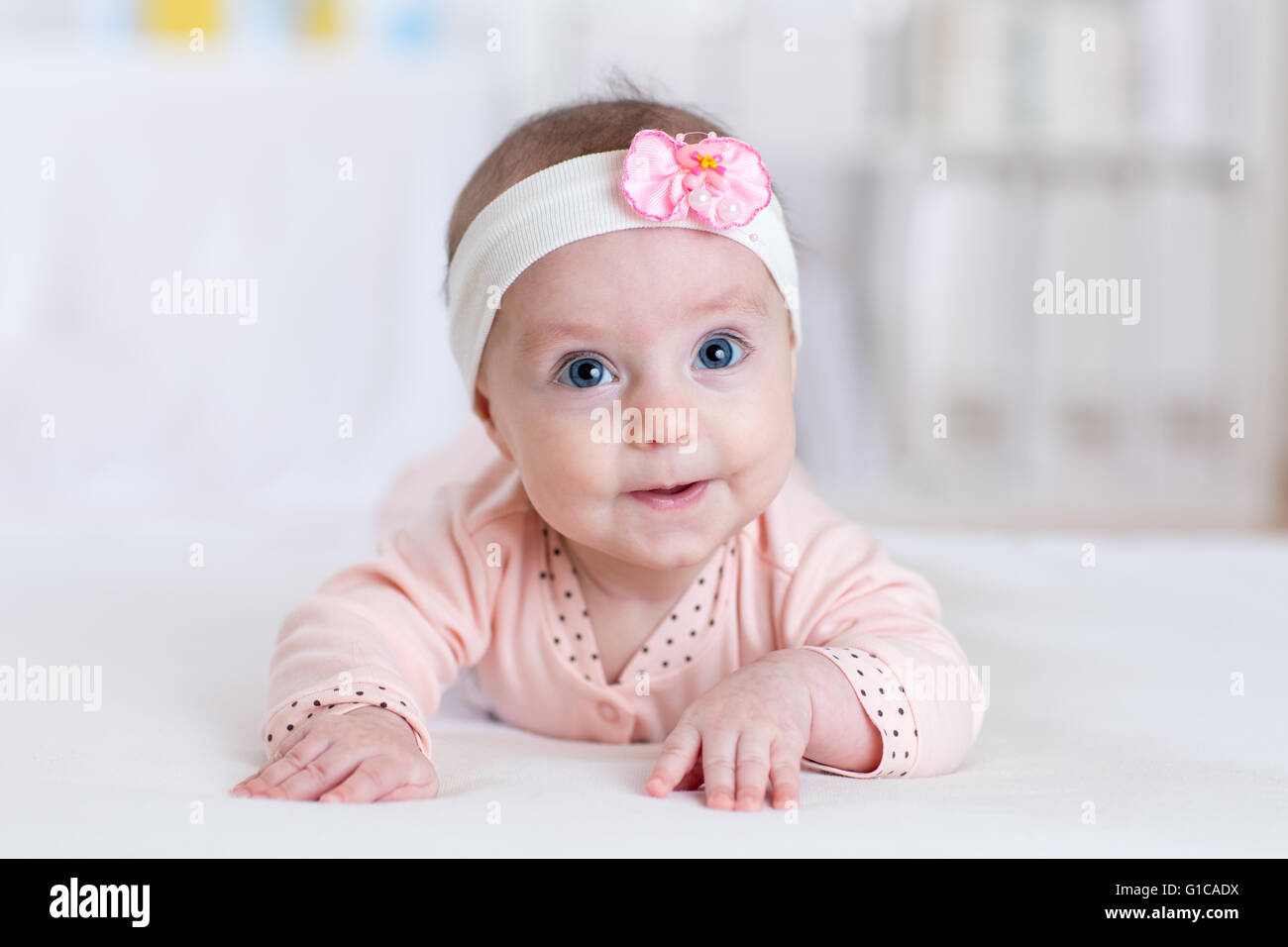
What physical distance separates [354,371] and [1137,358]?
206 centimetres

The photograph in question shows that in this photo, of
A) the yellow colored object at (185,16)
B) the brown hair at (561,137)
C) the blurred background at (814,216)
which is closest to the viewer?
the brown hair at (561,137)

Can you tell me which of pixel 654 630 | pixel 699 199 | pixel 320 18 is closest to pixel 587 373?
pixel 699 199

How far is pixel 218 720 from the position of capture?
1045 mm

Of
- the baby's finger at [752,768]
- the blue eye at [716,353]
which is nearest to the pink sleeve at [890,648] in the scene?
the baby's finger at [752,768]

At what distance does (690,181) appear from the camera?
3.11 feet

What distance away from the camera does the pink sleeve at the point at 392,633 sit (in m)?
0.93

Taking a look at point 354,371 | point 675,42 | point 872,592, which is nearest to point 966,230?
point 675,42

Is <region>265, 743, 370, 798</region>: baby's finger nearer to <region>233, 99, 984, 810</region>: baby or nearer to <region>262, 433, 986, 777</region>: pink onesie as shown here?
<region>233, 99, 984, 810</region>: baby

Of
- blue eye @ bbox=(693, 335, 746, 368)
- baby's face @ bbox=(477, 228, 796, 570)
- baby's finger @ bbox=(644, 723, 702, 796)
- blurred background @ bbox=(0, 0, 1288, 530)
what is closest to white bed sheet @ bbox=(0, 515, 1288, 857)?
baby's finger @ bbox=(644, 723, 702, 796)

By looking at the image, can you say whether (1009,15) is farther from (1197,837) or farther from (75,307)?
(1197,837)

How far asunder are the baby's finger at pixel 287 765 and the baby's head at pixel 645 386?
231 mm

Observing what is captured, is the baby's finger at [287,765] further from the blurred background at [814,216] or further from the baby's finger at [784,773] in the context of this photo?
the blurred background at [814,216]

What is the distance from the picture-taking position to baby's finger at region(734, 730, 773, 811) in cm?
82

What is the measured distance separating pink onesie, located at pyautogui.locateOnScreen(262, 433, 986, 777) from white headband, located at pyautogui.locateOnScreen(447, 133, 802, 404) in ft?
0.52
